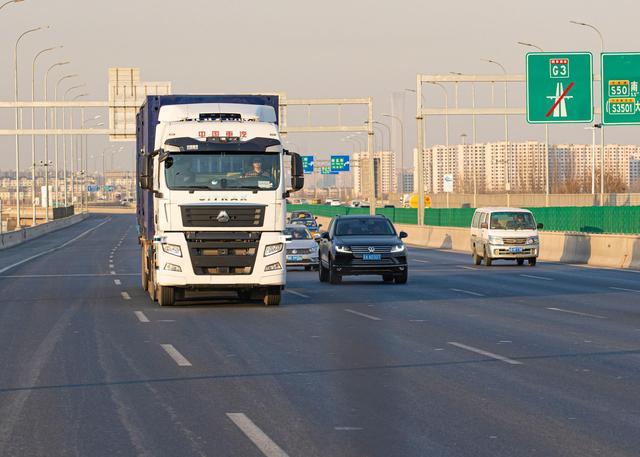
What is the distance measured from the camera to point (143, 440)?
9.12 metres

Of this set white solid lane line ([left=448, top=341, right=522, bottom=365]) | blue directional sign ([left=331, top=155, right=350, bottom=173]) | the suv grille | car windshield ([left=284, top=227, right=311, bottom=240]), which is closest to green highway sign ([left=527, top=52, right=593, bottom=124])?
car windshield ([left=284, top=227, right=311, bottom=240])

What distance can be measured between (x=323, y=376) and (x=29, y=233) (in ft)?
237

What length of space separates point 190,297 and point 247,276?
3.84 metres

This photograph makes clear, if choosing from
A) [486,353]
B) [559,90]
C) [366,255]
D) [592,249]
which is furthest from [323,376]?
[559,90]

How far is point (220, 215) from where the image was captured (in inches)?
874

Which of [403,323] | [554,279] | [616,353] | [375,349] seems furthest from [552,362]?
[554,279]

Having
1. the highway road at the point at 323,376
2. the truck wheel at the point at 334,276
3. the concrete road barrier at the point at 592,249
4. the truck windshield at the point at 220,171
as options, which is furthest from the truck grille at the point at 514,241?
the truck windshield at the point at 220,171

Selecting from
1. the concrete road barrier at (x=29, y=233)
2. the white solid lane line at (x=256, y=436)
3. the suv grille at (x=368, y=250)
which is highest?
the suv grille at (x=368, y=250)

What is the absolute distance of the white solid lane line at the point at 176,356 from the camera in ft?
46.4

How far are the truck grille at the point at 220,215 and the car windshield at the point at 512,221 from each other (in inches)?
760

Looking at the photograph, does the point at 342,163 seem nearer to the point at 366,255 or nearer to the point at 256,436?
the point at 366,255

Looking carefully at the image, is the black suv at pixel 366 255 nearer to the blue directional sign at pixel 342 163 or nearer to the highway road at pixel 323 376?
the highway road at pixel 323 376

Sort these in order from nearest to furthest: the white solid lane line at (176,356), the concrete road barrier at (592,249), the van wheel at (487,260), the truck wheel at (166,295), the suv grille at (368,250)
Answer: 1. the white solid lane line at (176,356)
2. the truck wheel at (166,295)
3. the suv grille at (368,250)
4. the concrete road barrier at (592,249)
5. the van wheel at (487,260)

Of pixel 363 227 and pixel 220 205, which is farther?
pixel 363 227
